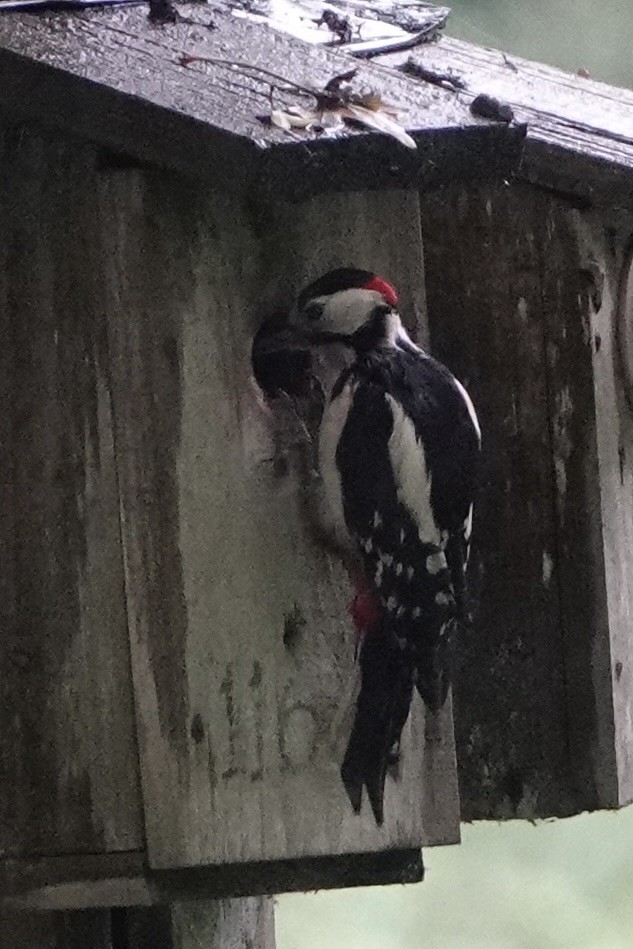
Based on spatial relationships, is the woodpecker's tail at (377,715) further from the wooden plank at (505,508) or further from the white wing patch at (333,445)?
the wooden plank at (505,508)

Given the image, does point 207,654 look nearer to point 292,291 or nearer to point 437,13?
point 292,291

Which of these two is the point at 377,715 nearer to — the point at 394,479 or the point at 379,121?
the point at 394,479

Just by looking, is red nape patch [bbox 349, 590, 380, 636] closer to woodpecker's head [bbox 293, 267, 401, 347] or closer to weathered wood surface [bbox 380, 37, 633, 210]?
woodpecker's head [bbox 293, 267, 401, 347]

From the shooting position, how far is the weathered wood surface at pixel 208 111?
4.10 ft

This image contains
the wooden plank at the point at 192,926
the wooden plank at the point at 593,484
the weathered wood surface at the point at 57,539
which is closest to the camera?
the weathered wood surface at the point at 57,539

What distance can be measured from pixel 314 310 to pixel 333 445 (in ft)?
0.41

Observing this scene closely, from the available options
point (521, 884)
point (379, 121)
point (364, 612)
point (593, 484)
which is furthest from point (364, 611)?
point (521, 884)

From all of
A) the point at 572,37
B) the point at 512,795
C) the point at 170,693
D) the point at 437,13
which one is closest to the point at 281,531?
the point at 170,693

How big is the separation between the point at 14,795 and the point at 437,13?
121 centimetres

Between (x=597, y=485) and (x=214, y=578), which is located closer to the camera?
(x=214, y=578)

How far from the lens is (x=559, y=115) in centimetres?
173

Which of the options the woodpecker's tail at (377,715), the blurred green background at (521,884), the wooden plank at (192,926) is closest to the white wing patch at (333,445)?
the woodpecker's tail at (377,715)

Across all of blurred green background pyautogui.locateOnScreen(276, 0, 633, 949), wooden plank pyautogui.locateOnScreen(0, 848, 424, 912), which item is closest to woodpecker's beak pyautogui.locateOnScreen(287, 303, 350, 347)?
wooden plank pyautogui.locateOnScreen(0, 848, 424, 912)

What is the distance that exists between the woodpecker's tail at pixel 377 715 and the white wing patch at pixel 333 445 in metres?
0.11
